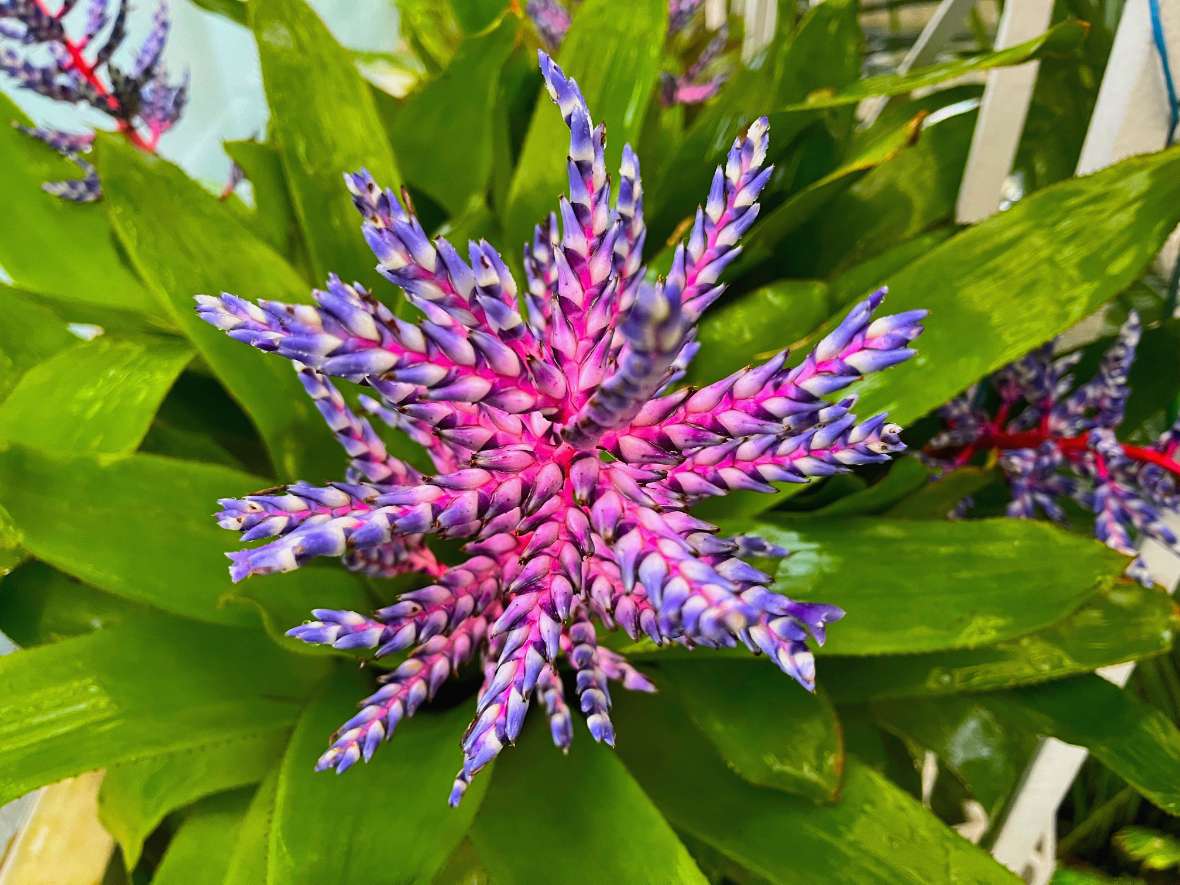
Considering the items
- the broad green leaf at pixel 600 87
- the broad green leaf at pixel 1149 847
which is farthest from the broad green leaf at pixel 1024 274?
the broad green leaf at pixel 1149 847

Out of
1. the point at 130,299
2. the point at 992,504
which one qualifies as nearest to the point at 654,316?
the point at 130,299

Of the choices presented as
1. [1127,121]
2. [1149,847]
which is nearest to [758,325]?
[1127,121]

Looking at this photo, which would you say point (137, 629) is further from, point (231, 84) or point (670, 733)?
point (231, 84)

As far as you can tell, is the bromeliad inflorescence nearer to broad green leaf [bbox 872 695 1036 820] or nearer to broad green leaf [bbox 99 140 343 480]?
broad green leaf [bbox 99 140 343 480]

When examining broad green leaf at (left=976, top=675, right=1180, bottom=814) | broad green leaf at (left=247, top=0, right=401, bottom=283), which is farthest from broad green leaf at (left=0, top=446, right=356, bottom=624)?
broad green leaf at (left=976, top=675, right=1180, bottom=814)

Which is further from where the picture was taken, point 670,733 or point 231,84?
point 231,84
